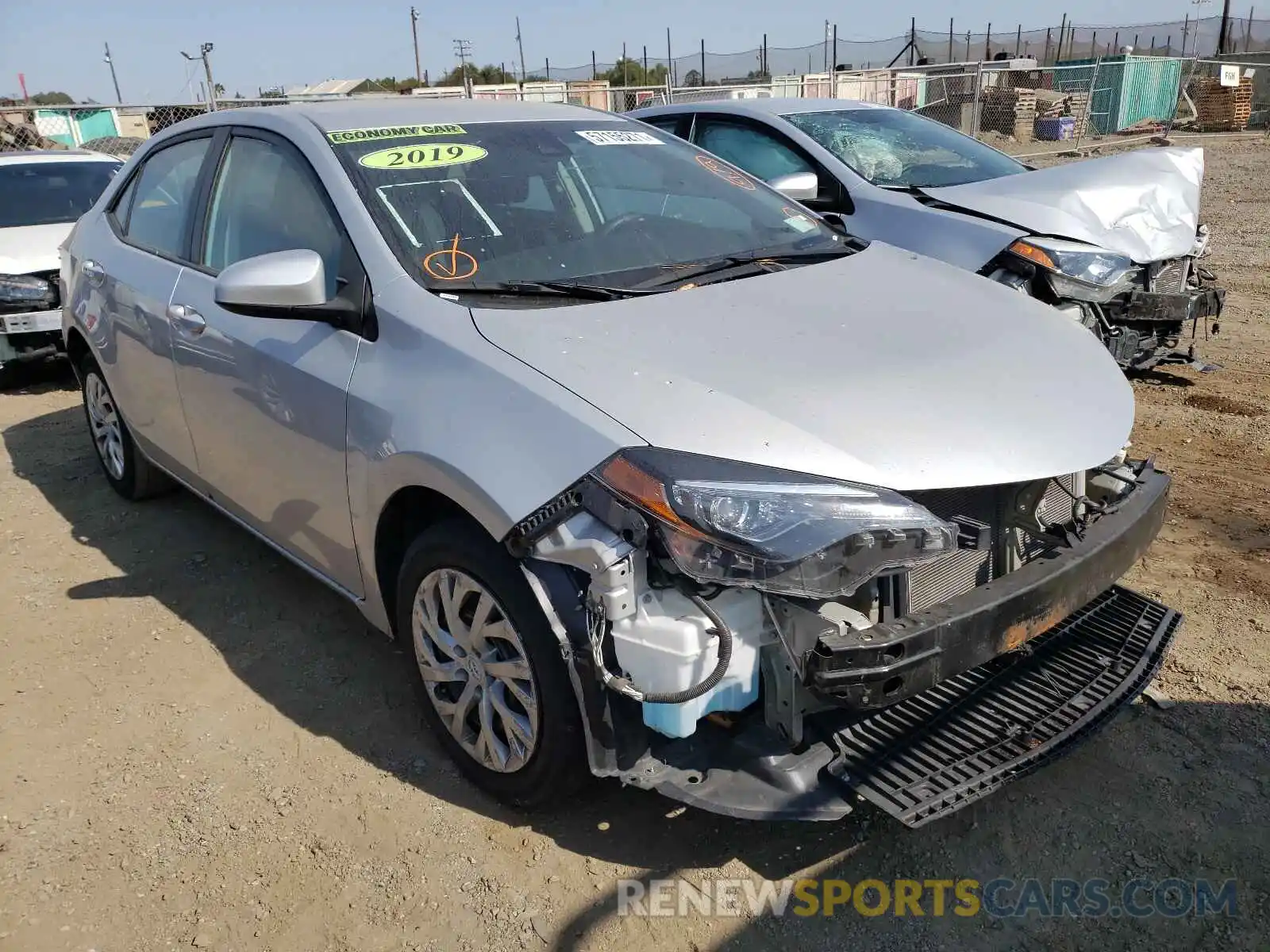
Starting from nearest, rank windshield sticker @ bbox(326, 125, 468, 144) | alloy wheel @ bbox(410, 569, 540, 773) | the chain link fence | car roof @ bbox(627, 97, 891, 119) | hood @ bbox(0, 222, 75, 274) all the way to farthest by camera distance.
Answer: alloy wheel @ bbox(410, 569, 540, 773)
windshield sticker @ bbox(326, 125, 468, 144)
car roof @ bbox(627, 97, 891, 119)
hood @ bbox(0, 222, 75, 274)
the chain link fence

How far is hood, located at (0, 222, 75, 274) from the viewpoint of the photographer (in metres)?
7.12

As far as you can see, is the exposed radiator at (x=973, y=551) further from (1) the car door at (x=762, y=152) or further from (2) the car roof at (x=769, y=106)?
(2) the car roof at (x=769, y=106)

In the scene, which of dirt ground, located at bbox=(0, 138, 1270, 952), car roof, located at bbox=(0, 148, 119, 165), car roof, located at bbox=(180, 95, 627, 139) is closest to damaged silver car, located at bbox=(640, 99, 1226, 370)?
car roof, located at bbox=(180, 95, 627, 139)

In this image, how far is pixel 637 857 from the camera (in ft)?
8.35

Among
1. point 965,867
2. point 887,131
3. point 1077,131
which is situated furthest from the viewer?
point 1077,131

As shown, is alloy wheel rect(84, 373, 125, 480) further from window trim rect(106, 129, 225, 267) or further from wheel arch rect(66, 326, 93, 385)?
window trim rect(106, 129, 225, 267)

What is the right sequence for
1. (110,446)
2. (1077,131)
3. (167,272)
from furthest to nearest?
1. (1077,131)
2. (110,446)
3. (167,272)

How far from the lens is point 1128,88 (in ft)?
91.6

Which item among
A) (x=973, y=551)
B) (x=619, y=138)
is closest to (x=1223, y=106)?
(x=619, y=138)

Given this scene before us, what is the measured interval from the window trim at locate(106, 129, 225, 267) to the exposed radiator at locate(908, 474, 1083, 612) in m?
2.90

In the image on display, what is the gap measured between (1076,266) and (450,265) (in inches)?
150

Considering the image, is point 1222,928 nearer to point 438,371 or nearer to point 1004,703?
point 1004,703

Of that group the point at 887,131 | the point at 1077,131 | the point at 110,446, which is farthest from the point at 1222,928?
the point at 1077,131

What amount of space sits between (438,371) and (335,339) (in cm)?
49
